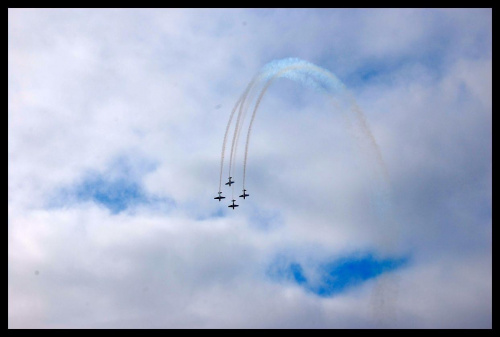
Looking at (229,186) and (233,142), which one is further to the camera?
(229,186)

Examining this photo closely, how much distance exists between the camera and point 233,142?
445ft

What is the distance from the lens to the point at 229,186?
156 m

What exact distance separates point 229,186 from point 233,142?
22.6 meters
